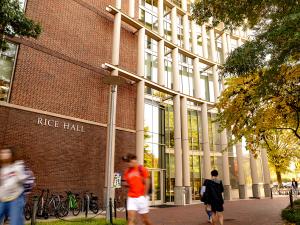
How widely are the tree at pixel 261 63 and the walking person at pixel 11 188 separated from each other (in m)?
6.27

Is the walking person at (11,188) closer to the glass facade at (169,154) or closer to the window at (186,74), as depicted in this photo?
the glass facade at (169,154)

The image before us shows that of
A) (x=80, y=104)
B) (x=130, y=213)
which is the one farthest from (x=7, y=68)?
(x=130, y=213)

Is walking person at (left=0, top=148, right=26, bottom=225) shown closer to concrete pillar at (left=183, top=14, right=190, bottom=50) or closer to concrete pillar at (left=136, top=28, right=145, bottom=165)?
concrete pillar at (left=136, top=28, right=145, bottom=165)

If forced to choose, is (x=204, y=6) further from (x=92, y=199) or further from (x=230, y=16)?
(x=92, y=199)

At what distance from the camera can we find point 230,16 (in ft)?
31.5

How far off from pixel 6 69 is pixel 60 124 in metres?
3.94

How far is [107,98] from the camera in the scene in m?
19.3

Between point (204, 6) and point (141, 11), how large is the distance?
1573 centimetres

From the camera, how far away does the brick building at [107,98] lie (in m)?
14.8

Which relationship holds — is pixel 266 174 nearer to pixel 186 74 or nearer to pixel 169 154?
pixel 169 154

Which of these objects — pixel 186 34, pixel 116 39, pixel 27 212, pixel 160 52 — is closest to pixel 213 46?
pixel 186 34

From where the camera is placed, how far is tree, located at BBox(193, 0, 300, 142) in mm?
7828

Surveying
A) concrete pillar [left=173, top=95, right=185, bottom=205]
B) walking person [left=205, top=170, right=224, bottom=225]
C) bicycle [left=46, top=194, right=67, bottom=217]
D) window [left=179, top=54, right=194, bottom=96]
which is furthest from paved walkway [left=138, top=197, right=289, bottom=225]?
window [left=179, top=54, right=194, bottom=96]

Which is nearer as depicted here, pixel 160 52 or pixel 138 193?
pixel 138 193
